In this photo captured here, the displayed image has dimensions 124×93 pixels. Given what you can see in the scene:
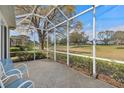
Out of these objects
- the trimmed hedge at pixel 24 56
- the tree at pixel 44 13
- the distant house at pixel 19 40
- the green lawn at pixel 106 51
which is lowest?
the trimmed hedge at pixel 24 56

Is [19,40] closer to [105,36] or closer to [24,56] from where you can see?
[24,56]

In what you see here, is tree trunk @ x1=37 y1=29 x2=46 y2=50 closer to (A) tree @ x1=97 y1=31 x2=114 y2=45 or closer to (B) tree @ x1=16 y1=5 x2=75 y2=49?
(B) tree @ x1=16 y1=5 x2=75 y2=49

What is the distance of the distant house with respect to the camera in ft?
39.5

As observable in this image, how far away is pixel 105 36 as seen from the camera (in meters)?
6.20

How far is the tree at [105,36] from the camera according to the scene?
593cm

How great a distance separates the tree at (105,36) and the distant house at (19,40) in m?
6.77

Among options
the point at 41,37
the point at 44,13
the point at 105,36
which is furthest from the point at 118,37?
the point at 41,37

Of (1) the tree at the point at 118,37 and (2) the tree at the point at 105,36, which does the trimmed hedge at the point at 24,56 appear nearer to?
(2) the tree at the point at 105,36

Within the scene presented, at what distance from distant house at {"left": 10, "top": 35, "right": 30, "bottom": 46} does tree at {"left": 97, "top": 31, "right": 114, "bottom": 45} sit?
677 centimetres

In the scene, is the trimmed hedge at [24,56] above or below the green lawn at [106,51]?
below

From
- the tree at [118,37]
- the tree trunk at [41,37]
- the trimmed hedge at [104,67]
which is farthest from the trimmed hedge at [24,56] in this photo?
the tree at [118,37]

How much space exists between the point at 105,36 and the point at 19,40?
709 centimetres

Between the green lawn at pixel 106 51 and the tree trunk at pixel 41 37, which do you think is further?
the tree trunk at pixel 41 37
